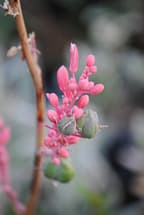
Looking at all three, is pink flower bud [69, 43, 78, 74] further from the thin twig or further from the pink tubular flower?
the thin twig

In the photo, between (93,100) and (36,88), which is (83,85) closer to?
(36,88)

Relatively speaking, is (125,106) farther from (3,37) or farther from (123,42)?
(3,37)

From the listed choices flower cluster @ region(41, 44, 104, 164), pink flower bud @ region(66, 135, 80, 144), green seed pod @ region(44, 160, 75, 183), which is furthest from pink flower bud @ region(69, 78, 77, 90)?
green seed pod @ region(44, 160, 75, 183)

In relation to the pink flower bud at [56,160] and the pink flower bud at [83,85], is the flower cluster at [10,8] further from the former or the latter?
the pink flower bud at [56,160]

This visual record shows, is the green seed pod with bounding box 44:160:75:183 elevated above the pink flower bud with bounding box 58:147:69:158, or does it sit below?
below

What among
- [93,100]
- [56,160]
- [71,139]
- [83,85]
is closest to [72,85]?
[83,85]

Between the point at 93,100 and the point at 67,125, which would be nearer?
the point at 67,125

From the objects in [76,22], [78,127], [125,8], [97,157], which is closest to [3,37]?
[76,22]
